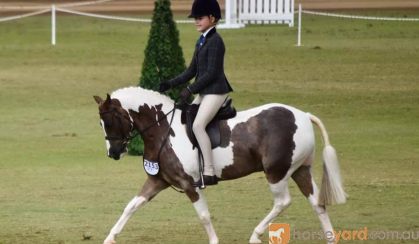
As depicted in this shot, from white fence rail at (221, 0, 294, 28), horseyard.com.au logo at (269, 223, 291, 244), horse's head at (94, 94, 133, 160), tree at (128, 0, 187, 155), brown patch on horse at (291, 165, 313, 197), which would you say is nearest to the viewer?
horseyard.com.au logo at (269, 223, 291, 244)

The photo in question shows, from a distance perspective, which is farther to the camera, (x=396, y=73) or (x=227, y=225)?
(x=396, y=73)

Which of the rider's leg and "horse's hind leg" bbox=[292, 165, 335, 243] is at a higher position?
the rider's leg

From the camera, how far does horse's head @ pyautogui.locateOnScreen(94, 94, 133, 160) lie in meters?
12.5

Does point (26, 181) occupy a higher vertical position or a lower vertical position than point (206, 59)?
lower

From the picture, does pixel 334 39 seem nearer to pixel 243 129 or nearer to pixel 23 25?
pixel 23 25

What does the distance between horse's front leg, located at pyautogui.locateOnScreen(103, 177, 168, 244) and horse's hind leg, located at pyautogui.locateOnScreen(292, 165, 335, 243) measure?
127cm

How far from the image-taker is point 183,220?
14656mm

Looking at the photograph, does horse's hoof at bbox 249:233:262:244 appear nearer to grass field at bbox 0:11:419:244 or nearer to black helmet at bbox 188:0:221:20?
grass field at bbox 0:11:419:244

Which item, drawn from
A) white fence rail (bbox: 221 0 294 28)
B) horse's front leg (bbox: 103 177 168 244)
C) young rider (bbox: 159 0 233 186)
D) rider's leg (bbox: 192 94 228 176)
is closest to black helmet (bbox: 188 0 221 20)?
young rider (bbox: 159 0 233 186)

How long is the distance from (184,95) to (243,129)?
63cm

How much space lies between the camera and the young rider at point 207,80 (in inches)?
490

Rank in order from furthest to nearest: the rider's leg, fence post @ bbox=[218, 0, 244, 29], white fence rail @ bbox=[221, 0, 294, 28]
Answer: white fence rail @ bbox=[221, 0, 294, 28] → fence post @ bbox=[218, 0, 244, 29] → the rider's leg

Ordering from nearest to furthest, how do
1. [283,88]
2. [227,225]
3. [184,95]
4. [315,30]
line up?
[184,95], [227,225], [283,88], [315,30]

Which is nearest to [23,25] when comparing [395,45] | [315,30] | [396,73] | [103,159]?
[315,30]
